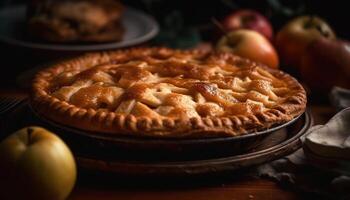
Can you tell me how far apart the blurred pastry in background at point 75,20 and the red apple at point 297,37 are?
579 mm

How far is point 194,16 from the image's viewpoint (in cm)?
276

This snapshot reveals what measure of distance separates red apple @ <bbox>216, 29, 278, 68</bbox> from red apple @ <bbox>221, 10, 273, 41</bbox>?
11.1 inches

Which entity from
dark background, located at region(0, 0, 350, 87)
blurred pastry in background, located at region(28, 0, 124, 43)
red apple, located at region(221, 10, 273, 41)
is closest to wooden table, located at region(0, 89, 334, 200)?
dark background, located at region(0, 0, 350, 87)

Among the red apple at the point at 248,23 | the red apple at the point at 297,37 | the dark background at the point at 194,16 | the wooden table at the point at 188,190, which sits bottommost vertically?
the dark background at the point at 194,16

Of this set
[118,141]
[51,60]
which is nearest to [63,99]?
[118,141]

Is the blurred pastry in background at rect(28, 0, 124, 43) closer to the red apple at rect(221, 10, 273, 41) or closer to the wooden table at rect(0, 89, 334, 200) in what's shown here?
the red apple at rect(221, 10, 273, 41)

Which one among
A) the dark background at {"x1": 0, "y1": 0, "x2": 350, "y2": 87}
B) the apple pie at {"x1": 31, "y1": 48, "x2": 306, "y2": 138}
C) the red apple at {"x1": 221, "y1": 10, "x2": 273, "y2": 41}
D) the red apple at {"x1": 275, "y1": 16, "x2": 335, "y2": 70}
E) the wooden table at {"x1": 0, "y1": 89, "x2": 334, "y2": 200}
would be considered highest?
the apple pie at {"x1": 31, "y1": 48, "x2": 306, "y2": 138}

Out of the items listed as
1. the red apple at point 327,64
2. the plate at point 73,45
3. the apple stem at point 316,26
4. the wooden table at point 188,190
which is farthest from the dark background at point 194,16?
the wooden table at point 188,190

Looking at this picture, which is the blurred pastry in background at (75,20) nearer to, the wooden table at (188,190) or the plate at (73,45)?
the plate at (73,45)

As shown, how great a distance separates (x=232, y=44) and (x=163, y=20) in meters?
0.65

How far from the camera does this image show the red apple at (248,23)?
93.2 inches

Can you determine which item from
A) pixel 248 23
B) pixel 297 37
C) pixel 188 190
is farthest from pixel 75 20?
pixel 188 190

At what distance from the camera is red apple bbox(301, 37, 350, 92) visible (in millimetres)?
1880

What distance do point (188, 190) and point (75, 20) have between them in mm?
1157
